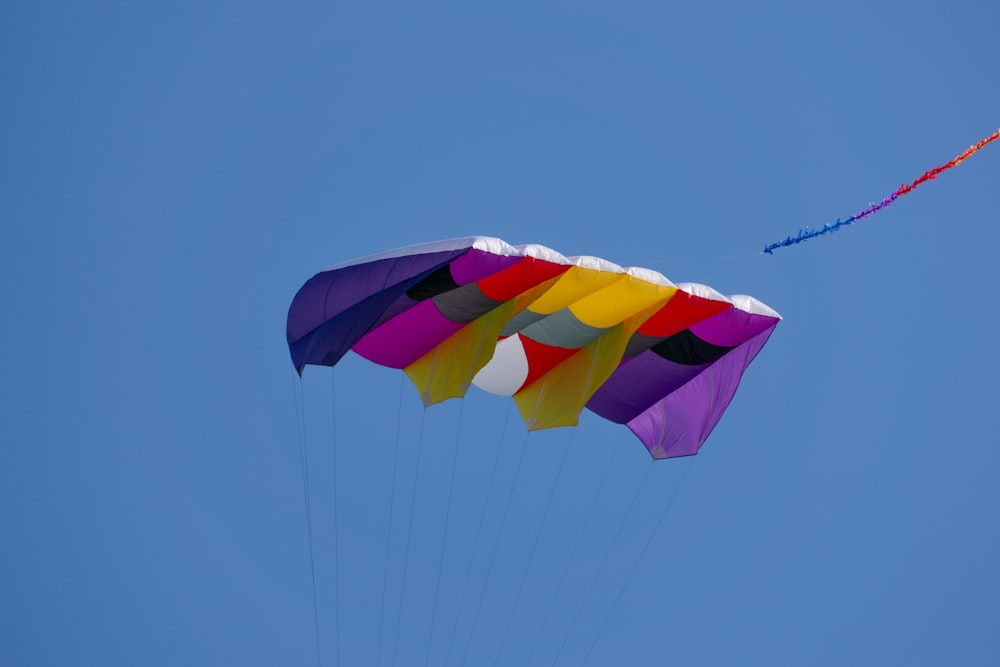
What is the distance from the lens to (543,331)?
76.8 feet

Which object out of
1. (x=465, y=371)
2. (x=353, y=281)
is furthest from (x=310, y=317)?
(x=465, y=371)

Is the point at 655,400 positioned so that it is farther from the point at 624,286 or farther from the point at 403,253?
the point at 403,253

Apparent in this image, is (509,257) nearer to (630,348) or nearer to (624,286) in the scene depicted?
(624,286)

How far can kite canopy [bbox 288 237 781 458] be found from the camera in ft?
66.2

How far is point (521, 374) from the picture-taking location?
24.0 m

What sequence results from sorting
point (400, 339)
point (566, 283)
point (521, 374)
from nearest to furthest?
point (566, 283) < point (400, 339) < point (521, 374)

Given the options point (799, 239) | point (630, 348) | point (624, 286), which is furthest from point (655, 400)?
point (799, 239)

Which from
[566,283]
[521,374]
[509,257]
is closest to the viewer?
[509,257]

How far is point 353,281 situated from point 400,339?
226cm

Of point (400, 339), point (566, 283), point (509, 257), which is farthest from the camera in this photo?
point (400, 339)

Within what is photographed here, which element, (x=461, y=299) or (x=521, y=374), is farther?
(x=521, y=374)

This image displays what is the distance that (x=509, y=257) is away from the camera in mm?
19703

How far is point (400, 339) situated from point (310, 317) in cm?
187

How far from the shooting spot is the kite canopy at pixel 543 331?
66.2 feet
